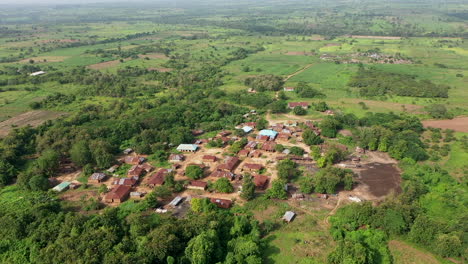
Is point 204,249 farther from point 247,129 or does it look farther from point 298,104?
point 298,104

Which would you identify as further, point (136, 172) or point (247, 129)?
point (247, 129)

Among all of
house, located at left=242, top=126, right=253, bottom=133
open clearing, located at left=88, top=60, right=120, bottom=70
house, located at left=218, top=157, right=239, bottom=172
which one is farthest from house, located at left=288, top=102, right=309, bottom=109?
open clearing, located at left=88, top=60, right=120, bottom=70

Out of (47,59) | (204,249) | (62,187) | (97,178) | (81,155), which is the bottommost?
(62,187)

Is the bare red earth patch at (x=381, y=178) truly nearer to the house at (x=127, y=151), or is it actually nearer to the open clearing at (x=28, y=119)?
the house at (x=127, y=151)

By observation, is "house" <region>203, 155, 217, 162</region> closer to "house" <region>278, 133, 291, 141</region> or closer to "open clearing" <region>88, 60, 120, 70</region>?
"house" <region>278, 133, 291, 141</region>

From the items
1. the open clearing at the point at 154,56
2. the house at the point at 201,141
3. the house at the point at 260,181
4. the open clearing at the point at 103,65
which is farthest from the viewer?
the open clearing at the point at 154,56

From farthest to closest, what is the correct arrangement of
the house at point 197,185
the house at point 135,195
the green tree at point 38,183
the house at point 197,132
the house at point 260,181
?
the house at point 197,132 → the house at point 260,181 → the house at point 197,185 → the green tree at point 38,183 → the house at point 135,195

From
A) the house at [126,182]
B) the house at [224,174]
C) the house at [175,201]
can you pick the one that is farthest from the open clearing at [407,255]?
the house at [126,182]

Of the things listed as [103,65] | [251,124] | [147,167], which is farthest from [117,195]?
[103,65]
